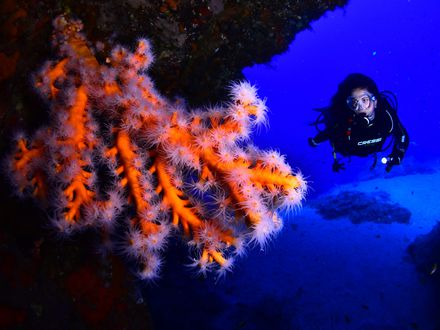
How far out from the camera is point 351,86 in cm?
555

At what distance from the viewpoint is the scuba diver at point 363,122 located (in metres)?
5.49

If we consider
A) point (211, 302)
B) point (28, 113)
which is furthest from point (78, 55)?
point (211, 302)

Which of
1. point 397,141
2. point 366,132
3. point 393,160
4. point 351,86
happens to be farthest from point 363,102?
point 393,160

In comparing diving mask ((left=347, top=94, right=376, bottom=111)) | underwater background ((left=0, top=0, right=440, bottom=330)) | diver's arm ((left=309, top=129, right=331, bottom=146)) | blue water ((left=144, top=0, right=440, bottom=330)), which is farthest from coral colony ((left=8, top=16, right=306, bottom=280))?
diving mask ((left=347, top=94, right=376, bottom=111))

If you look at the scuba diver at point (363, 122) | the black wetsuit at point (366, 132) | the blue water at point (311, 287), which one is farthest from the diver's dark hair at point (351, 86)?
the blue water at point (311, 287)

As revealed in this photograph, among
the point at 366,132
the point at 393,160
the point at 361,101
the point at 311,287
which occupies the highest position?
the point at 361,101

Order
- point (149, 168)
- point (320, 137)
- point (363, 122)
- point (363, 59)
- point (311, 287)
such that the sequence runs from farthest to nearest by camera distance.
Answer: point (363, 59)
point (311, 287)
point (320, 137)
point (363, 122)
point (149, 168)

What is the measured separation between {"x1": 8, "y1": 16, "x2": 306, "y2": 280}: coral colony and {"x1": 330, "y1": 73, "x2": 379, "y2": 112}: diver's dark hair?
3599 mm

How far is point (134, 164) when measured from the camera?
2551 mm

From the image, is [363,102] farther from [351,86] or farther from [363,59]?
[363,59]

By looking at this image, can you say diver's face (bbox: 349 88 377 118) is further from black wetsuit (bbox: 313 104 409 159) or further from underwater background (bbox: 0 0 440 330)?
underwater background (bbox: 0 0 440 330)

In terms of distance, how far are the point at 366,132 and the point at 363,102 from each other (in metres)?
0.53

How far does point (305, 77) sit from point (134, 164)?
382 ft

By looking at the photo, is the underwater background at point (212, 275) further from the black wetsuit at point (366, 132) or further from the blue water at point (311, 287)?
the black wetsuit at point (366, 132)
